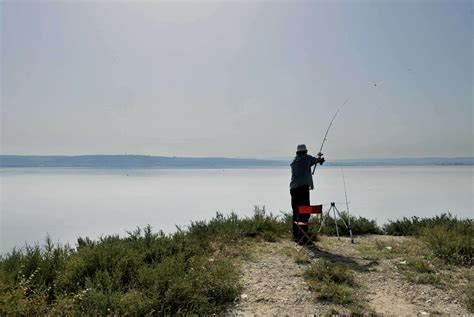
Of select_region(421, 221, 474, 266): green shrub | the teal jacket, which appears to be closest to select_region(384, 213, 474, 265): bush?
select_region(421, 221, 474, 266): green shrub

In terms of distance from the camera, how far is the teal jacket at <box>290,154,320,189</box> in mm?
8242

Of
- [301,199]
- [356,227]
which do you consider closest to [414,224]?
[356,227]

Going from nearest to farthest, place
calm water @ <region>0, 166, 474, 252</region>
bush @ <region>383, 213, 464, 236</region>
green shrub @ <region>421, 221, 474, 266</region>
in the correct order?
green shrub @ <region>421, 221, 474, 266</region> < bush @ <region>383, 213, 464, 236</region> < calm water @ <region>0, 166, 474, 252</region>

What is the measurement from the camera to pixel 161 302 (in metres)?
4.50

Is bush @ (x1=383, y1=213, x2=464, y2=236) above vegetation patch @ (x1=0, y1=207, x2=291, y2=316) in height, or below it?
below

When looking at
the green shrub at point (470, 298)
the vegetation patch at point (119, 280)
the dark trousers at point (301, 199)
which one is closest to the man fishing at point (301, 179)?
the dark trousers at point (301, 199)

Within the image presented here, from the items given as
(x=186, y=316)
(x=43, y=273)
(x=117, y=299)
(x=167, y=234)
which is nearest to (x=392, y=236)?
(x=167, y=234)

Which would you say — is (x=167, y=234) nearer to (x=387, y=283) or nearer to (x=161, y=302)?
(x=161, y=302)

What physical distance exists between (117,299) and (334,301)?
326 cm

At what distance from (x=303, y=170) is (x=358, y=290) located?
11.6 feet

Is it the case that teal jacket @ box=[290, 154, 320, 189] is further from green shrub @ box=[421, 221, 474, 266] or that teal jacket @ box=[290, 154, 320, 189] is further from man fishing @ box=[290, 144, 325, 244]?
green shrub @ box=[421, 221, 474, 266]

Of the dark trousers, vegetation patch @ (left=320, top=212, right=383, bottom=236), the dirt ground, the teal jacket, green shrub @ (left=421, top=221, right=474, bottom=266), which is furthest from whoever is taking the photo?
A: vegetation patch @ (left=320, top=212, right=383, bottom=236)

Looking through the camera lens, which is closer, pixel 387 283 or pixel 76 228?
pixel 387 283

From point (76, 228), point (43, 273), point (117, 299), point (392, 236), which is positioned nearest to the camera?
point (117, 299)
